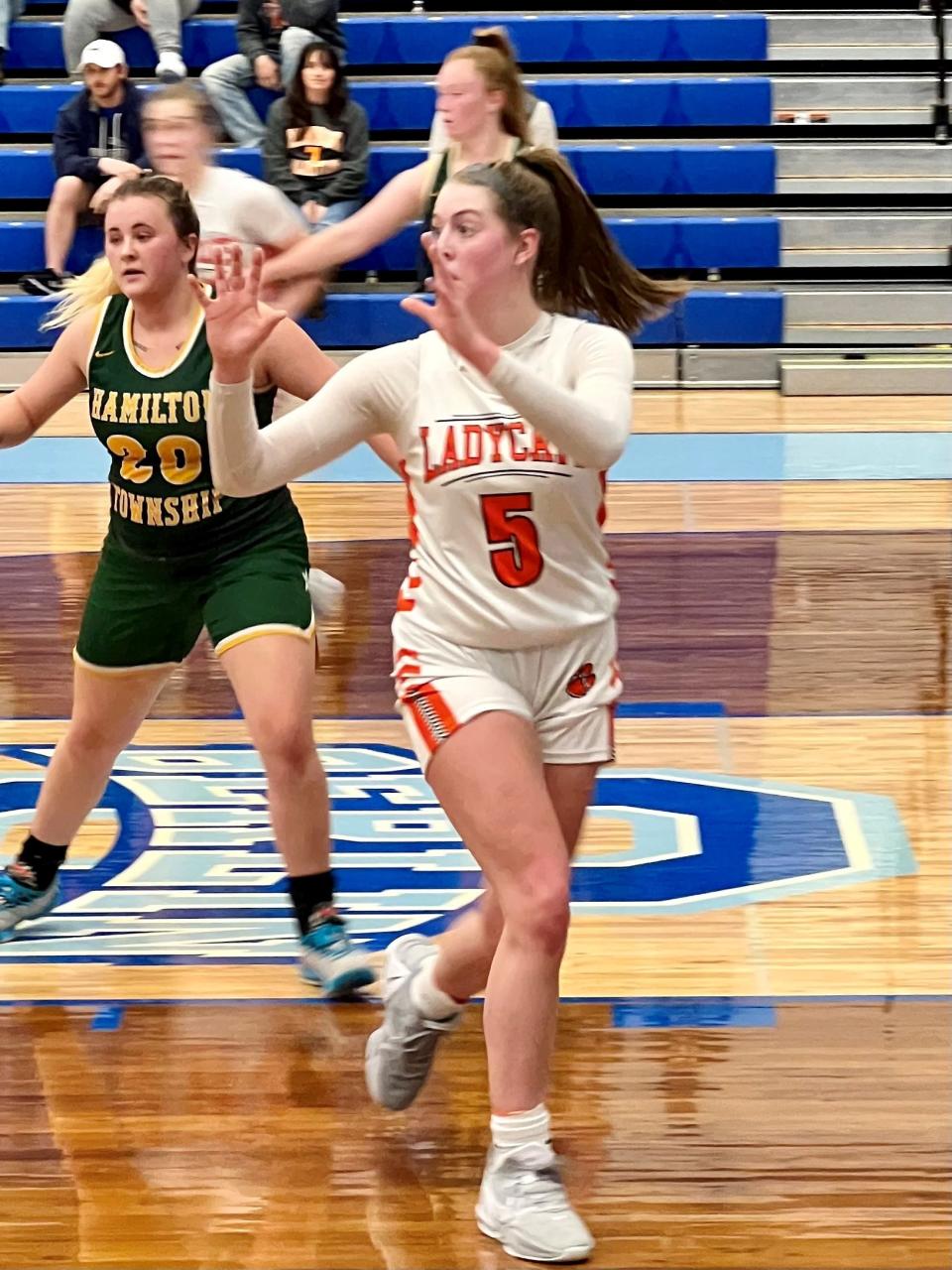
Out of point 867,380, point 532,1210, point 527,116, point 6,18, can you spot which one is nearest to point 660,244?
point 867,380

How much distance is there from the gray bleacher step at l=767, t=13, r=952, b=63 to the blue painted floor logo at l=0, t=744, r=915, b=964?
881cm

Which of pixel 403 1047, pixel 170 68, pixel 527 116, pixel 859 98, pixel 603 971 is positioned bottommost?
pixel 603 971

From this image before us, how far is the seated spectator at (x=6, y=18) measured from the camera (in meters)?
12.6

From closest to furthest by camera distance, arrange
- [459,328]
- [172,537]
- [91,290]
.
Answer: [459,328]
[172,537]
[91,290]

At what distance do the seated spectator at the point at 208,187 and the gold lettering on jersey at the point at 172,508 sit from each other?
134 cm

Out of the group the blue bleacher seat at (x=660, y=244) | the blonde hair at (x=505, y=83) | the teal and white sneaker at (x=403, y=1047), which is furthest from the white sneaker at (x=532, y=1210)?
the blue bleacher seat at (x=660, y=244)

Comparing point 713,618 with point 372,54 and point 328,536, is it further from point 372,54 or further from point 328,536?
point 372,54

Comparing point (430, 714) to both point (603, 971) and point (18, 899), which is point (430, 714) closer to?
point (603, 971)

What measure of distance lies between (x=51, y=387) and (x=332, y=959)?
4.18 ft

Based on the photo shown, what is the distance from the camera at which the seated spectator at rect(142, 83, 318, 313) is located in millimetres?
5234

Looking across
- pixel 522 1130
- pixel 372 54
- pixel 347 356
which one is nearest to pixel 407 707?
pixel 522 1130

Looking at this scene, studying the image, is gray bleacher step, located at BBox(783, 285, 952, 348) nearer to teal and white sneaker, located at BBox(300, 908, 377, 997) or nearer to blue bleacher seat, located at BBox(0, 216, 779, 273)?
blue bleacher seat, located at BBox(0, 216, 779, 273)

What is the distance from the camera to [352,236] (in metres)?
5.89

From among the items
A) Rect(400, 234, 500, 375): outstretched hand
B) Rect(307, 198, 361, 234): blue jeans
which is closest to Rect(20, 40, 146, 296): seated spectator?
Rect(307, 198, 361, 234): blue jeans
